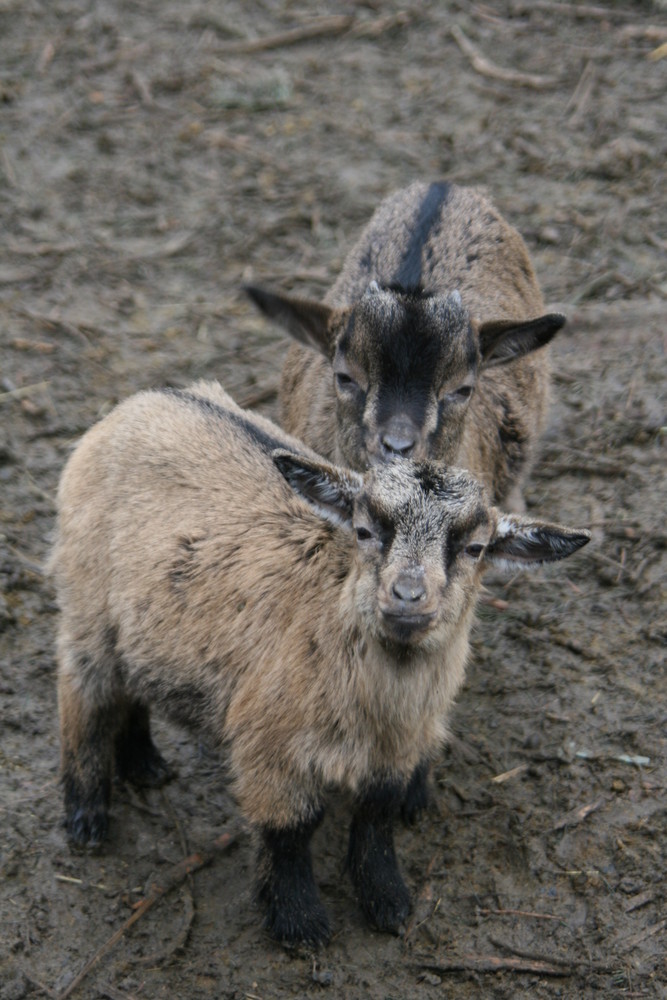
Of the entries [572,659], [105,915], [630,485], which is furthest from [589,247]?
[105,915]

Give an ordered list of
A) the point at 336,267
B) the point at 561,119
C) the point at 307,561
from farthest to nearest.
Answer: the point at 561,119
the point at 336,267
the point at 307,561

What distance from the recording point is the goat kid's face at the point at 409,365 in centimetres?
590

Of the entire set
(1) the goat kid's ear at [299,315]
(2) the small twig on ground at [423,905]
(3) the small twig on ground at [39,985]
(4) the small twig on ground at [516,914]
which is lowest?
(3) the small twig on ground at [39,985]

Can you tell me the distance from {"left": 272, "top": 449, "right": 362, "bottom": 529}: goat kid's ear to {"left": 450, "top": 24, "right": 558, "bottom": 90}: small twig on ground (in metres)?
7.10

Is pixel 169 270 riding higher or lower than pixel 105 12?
lower

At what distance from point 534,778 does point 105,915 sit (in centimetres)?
217

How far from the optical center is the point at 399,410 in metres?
5.89

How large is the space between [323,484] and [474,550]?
0.66 metres

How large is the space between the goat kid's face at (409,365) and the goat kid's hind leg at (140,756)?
65.3 inches

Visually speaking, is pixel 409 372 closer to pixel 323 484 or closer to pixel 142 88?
pixel 323 484

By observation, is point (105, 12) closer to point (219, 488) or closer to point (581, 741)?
point (219, 488)

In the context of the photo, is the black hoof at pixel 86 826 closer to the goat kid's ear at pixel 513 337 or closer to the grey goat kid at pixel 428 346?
the grey goat kid at pixel 428 346

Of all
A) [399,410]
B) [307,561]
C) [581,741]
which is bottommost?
[581,741]

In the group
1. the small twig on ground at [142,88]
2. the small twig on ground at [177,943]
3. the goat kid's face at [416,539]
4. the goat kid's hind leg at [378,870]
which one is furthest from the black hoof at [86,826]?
the small twig on ground at [142,88]
